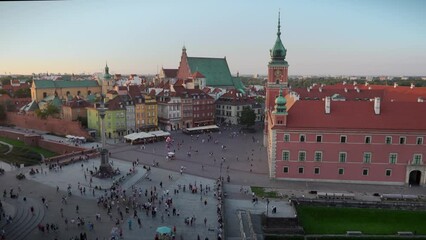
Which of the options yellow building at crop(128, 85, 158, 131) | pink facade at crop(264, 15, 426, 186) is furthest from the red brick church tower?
yellow building at crop(128, 85, 158, 131)

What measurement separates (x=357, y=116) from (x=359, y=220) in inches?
334

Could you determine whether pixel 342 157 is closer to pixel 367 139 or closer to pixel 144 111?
pixel 367 139

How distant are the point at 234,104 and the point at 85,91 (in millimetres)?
26610

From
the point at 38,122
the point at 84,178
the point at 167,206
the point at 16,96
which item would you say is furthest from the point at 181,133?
the point at 16,96

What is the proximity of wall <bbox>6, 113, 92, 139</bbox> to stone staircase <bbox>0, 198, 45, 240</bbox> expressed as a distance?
64.1 ft

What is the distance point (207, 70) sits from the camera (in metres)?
67.6

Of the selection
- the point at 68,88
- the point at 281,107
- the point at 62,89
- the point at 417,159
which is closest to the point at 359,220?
the point at 417,159

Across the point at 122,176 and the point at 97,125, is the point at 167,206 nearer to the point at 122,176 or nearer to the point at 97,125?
the point at 122,176

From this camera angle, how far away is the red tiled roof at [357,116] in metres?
25.3

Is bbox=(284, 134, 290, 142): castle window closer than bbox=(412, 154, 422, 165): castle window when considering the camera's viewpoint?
No

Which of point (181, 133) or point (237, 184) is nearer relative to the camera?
point (237, 184)

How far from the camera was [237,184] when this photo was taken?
25500mm

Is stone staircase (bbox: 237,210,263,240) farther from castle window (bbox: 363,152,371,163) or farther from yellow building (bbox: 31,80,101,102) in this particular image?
yellow building (bbox: 31,80,101,102)

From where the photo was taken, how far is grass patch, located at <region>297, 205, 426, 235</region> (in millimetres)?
18781
